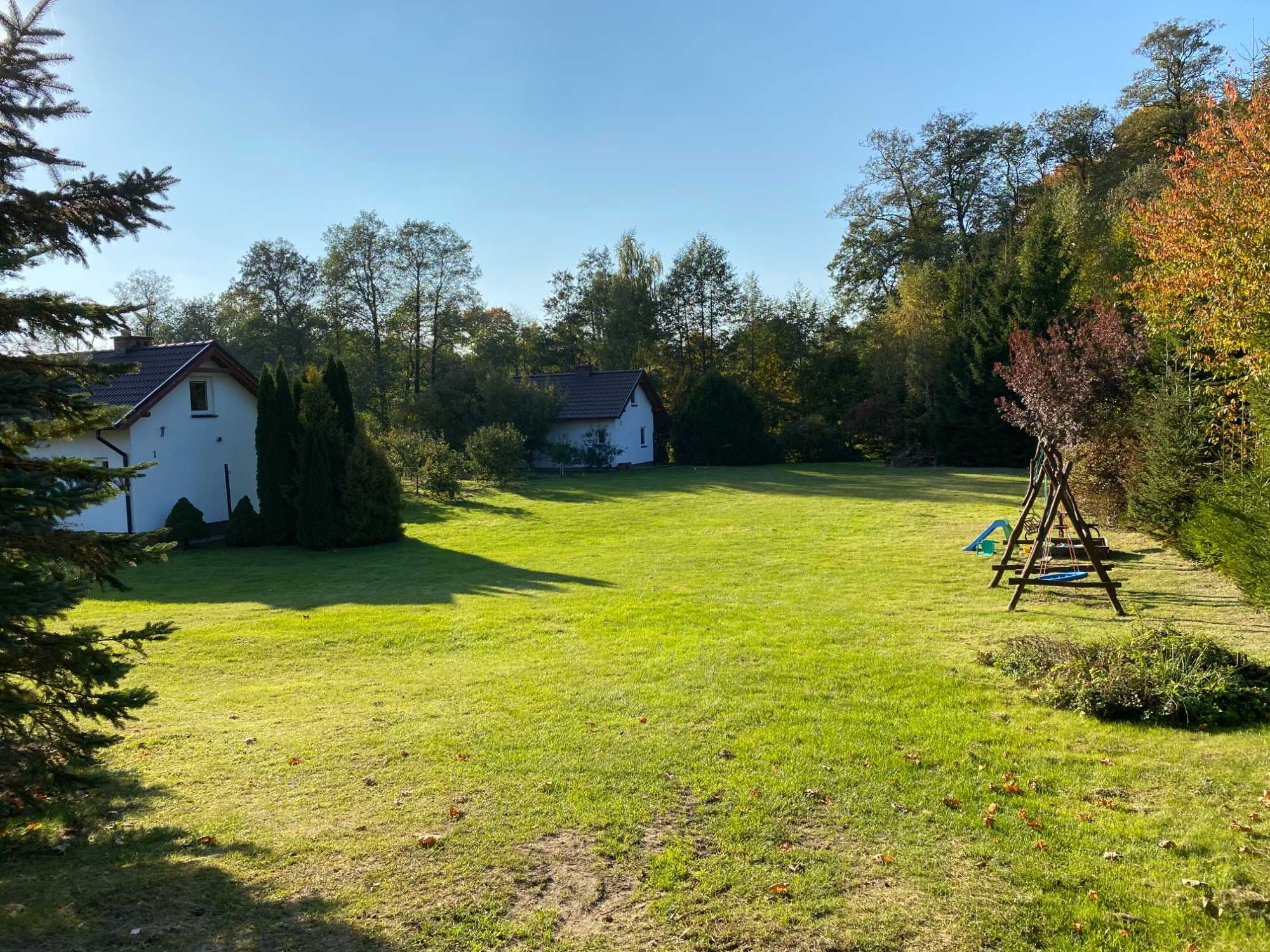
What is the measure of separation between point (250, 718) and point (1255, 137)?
49.4 ft

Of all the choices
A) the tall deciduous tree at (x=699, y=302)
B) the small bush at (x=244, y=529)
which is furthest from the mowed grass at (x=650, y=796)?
the tall deciduous tree at (x=699, y=302)

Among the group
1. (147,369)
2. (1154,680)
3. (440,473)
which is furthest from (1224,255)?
(147,369)

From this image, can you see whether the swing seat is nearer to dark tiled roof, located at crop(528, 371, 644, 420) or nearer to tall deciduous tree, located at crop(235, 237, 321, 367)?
dark tiled roof, located at crop(528, 371, 644, 420)

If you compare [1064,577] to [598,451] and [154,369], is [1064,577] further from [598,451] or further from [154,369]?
[598,451]

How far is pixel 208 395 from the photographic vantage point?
23203 millimetres

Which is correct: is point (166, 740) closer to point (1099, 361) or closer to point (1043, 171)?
point (1099, 361)

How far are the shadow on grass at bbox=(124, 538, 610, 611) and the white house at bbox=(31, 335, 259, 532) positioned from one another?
90.8 inches

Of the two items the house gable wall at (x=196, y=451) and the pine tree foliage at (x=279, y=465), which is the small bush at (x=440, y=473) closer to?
the house gable wall at (x=196, y=451)

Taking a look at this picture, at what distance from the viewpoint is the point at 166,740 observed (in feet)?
21.2

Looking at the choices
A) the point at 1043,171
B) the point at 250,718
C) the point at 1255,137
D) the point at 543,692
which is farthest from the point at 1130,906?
the point at 1043,171

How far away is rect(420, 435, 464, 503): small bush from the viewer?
28906 mm

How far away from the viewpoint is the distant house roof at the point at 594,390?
41656 millimetres

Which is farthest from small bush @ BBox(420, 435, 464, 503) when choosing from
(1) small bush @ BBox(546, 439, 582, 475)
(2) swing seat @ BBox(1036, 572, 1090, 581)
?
(2) swing seat @ BBox(1036, 572, 1090, 581)

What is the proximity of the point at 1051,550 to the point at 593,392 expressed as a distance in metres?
31.8
